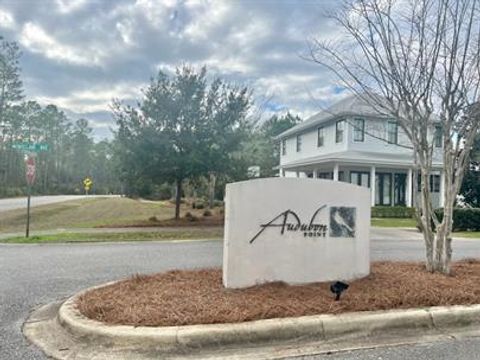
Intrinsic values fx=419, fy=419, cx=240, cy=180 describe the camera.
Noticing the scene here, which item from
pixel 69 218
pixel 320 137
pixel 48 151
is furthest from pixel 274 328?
pixel 48 151

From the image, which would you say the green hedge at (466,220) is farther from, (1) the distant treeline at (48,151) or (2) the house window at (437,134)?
(1) the distant treeline at (48,151)

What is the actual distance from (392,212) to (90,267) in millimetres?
→ 19929

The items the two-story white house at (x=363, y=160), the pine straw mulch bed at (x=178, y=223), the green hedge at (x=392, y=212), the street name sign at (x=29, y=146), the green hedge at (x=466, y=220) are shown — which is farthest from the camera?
the two-story white house at (x=363, y=160)

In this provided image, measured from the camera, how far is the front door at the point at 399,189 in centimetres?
2806

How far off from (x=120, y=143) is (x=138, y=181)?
214 cm

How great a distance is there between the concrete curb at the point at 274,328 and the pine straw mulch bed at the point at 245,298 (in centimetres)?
14

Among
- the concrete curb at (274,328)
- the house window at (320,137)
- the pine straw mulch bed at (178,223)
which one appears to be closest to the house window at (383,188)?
the house window at (320,137)

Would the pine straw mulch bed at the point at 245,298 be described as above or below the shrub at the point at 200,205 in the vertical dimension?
below

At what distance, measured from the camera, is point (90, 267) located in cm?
842

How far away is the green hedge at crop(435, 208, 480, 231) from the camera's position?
62.8 feet

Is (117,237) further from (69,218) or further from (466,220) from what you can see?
(466,220)

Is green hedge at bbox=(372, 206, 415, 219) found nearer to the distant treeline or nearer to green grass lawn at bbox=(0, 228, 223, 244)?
green grass lawn at bbox=(0, 228, 223, 244)

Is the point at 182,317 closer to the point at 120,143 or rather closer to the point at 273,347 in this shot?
the point at 273,347

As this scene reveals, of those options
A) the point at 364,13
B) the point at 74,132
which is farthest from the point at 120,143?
the point at 74,132
